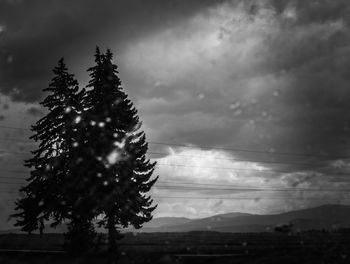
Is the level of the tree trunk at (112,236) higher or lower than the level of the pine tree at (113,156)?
lower

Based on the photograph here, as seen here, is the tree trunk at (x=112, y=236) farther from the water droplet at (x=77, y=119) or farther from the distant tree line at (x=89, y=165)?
the water droplet at (x=77, y=119)

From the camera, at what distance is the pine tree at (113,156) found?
2736 cm

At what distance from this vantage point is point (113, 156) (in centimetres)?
2822

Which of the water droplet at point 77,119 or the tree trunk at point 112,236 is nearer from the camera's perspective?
the tree trunk at point 112,236

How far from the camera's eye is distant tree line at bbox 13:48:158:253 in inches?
1081

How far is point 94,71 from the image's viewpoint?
102 feet

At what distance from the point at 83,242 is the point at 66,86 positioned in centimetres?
1248

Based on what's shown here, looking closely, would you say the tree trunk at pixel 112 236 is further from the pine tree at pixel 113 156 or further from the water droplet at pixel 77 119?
the water droplet at pixel 77 119

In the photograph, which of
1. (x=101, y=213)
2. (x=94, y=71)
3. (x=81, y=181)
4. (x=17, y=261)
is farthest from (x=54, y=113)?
(x=17, y=261)

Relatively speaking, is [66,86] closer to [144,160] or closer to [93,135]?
[93,135]

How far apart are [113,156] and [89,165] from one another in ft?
5.96

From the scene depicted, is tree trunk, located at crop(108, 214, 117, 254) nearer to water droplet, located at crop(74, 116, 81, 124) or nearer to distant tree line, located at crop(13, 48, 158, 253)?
distant tree line, located at crop(13, 48, 158, 253)

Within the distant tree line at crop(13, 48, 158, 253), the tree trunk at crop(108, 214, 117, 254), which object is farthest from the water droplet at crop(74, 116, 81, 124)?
the tree trunk at crop(108, 214, 117, 254)

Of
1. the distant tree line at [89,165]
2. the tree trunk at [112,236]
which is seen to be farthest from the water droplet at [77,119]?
the tree trunk at [112,236]
